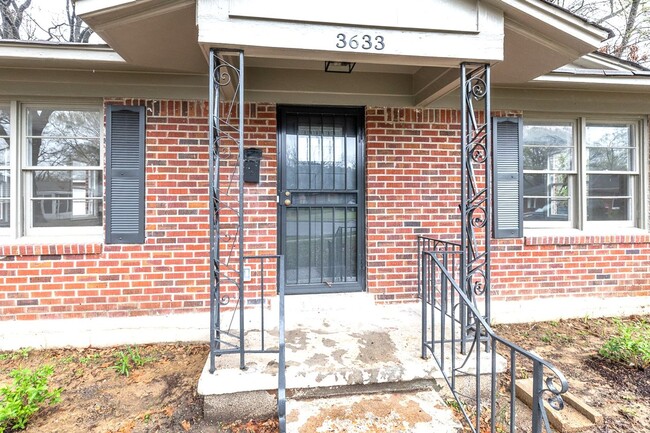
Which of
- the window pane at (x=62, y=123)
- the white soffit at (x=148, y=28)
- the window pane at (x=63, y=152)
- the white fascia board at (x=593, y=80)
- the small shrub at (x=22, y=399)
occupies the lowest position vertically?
the small shrub at (x=22, y=399)

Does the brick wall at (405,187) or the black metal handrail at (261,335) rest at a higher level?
the brick wall at (405,187)

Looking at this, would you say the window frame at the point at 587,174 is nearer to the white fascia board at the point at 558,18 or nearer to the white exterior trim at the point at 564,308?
the white exterior trim at the point at 564,308

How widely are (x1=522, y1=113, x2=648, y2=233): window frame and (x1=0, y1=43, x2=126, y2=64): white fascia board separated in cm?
438

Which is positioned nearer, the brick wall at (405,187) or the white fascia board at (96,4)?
the white fascia board at (96,4)

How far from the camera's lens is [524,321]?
13.4 ft

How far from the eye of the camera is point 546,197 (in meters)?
4.30

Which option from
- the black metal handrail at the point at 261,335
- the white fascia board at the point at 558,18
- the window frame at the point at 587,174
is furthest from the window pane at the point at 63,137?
the window frame at the point at 587,174

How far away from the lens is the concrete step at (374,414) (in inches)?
87.0

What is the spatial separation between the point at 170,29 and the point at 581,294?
496cm

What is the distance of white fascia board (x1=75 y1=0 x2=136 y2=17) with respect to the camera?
240 cm

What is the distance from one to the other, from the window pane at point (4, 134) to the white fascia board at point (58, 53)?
2.11ft

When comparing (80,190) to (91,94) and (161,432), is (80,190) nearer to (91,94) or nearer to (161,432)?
(91,94)

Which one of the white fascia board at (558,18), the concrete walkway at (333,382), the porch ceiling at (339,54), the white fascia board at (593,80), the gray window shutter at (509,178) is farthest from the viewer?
the gray window shutter at (509,178)

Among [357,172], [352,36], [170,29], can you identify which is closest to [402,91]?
[357,172]
